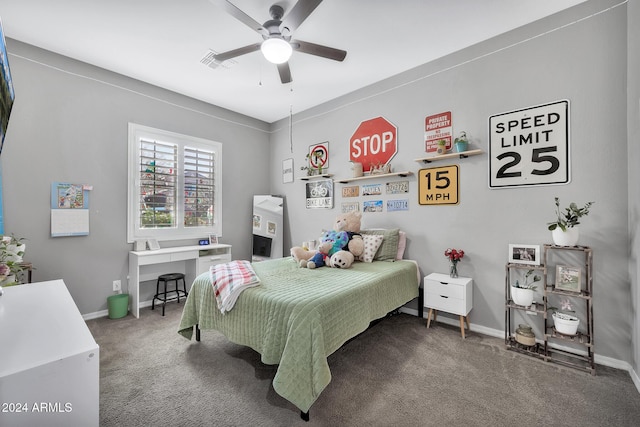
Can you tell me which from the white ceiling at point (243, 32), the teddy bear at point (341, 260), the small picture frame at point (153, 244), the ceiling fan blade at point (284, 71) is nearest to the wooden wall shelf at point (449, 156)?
the white ceiling at point (243, 32)

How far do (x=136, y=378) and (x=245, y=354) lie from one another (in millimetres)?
783

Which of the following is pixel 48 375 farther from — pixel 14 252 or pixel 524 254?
pixel 524 254

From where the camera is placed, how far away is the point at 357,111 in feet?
12.4

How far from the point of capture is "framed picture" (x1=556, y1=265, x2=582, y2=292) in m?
2.20

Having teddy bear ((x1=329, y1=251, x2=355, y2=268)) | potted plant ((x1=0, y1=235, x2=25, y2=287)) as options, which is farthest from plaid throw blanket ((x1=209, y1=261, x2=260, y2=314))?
potted plant ((x1=0, y1=235, x2=25, y2=287))

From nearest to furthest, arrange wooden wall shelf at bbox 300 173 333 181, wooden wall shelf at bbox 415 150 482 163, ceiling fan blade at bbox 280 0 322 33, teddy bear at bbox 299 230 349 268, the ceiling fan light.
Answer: ceiling fan blade at bbox 280 0 322 33 < the ceiling fan light < wooden wall shelf at bbox 415 150 482 163 < teddy bear at bbox 299 230 349 268 < wooden wall shelf at bbox 300 173 333 181

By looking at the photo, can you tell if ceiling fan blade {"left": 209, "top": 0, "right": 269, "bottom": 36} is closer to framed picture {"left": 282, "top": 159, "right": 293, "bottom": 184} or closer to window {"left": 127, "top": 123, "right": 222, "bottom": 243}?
window {"left": 127, "top": 123, "right": 222, "bottom": 243}

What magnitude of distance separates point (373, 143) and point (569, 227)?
7.24ft

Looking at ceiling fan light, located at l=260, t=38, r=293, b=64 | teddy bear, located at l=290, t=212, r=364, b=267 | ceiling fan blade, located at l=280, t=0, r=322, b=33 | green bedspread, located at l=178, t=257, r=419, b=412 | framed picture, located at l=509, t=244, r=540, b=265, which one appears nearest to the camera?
green bedspread, located at l=178, t=257, r=419, b=412

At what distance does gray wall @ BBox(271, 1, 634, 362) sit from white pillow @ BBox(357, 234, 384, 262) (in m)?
0.39

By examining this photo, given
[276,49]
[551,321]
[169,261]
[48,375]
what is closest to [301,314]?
[48,375]

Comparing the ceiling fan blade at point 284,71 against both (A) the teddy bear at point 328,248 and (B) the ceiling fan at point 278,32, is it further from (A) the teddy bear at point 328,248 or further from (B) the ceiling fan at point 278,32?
(A) the teddy bear at point 328,248

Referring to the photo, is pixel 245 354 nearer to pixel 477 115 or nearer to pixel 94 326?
pixel 94 326

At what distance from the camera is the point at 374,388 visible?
188cm
